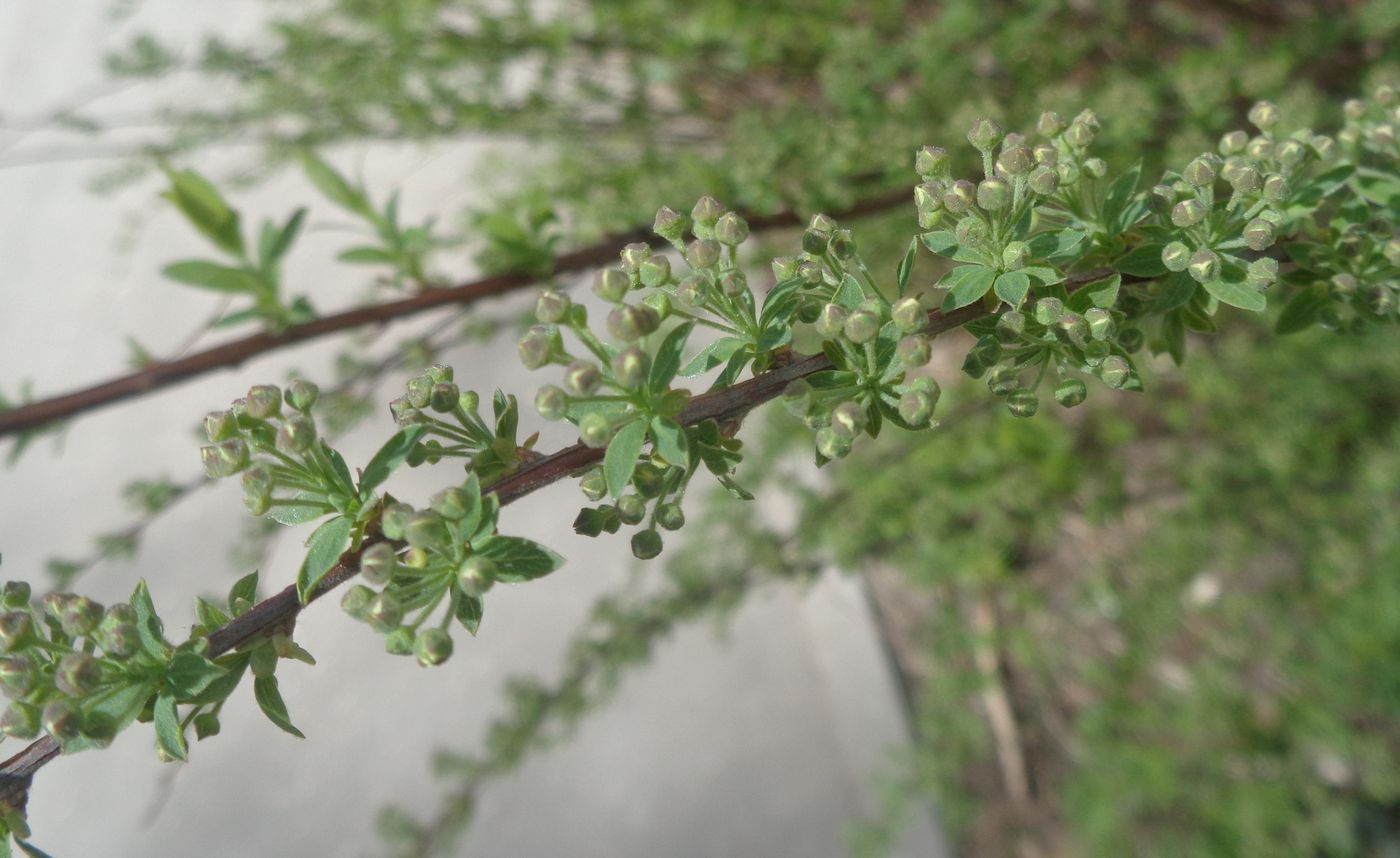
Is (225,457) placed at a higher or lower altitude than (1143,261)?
higher

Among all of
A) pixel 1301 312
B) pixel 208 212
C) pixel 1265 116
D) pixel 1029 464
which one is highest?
pixel 208 212

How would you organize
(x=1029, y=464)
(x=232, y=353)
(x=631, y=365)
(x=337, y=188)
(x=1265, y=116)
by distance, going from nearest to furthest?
1. (x=631, y=365)
2. (x=1265, y=116)
3. (x=232, y=353)
4. (x=337, y=188)
5. (x=1029, y=464)

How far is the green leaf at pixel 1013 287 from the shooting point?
353 mm

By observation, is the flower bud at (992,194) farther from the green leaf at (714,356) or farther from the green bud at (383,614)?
the green bud at (383,614)

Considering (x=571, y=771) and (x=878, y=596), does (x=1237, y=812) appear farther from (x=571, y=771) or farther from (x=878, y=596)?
(x=571, y=771)

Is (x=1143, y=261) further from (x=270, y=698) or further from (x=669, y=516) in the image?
(x=270, y=698)

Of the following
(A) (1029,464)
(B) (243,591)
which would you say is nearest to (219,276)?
(B) (243,591)

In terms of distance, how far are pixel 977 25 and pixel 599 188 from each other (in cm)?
54

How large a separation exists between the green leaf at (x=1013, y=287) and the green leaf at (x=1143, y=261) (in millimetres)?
72

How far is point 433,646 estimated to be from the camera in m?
0.33

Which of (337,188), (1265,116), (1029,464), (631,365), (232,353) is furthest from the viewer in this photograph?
(1029,464)

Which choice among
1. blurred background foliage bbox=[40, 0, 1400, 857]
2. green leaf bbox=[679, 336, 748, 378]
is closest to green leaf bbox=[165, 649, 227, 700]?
green leaf bbox=[679, 336, 748, 378]

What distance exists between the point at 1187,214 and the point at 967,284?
9cm

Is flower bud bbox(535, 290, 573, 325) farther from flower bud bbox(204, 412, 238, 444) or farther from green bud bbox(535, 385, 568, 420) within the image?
flower bud bbox(204, 412, 238, 444)
